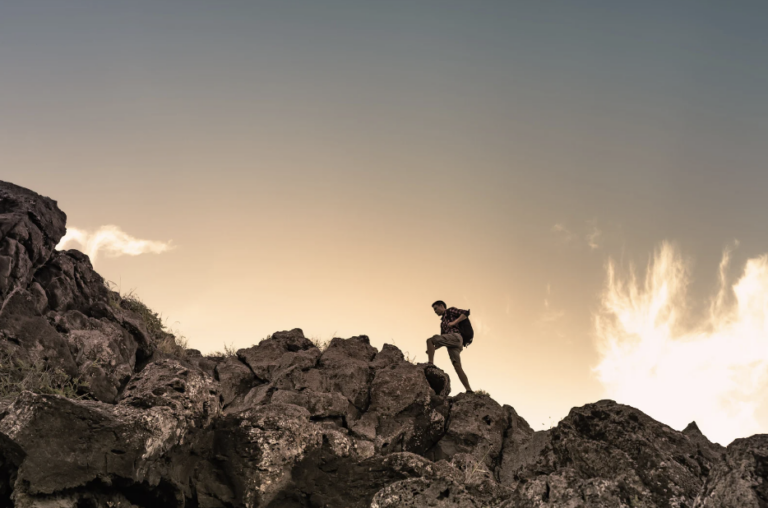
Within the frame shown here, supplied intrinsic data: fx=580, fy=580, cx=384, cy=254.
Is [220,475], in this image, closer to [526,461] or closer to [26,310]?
[526,461]

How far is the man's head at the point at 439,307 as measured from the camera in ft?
72.9

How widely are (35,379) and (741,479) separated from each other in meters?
15.5

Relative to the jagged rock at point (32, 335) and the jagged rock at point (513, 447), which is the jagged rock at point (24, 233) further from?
the jagged rock at point (513, 447)

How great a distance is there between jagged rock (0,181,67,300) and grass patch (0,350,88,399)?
2.45 meters

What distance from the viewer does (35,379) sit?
49.0 feet

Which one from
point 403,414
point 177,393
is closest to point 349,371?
point 403,414

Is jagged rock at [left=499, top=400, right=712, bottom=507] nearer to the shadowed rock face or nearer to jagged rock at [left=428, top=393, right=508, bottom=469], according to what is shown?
the shadowed rock face

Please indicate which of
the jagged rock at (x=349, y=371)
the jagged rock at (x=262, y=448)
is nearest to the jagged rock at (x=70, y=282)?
the jagged rock at (x=349, y=371)

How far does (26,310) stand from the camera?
1688cm

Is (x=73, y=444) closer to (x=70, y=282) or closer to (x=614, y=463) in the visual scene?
(x=614, y=463)

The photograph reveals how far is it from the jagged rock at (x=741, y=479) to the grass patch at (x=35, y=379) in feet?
46.7

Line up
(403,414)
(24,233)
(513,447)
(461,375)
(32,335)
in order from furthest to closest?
1. (461,375)
2. (24,233)
3. (403,414)
4. (32,335)
5. (513,447)

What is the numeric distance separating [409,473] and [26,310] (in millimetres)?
13353

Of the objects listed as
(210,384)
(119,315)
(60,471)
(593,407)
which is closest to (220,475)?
(210,384)
